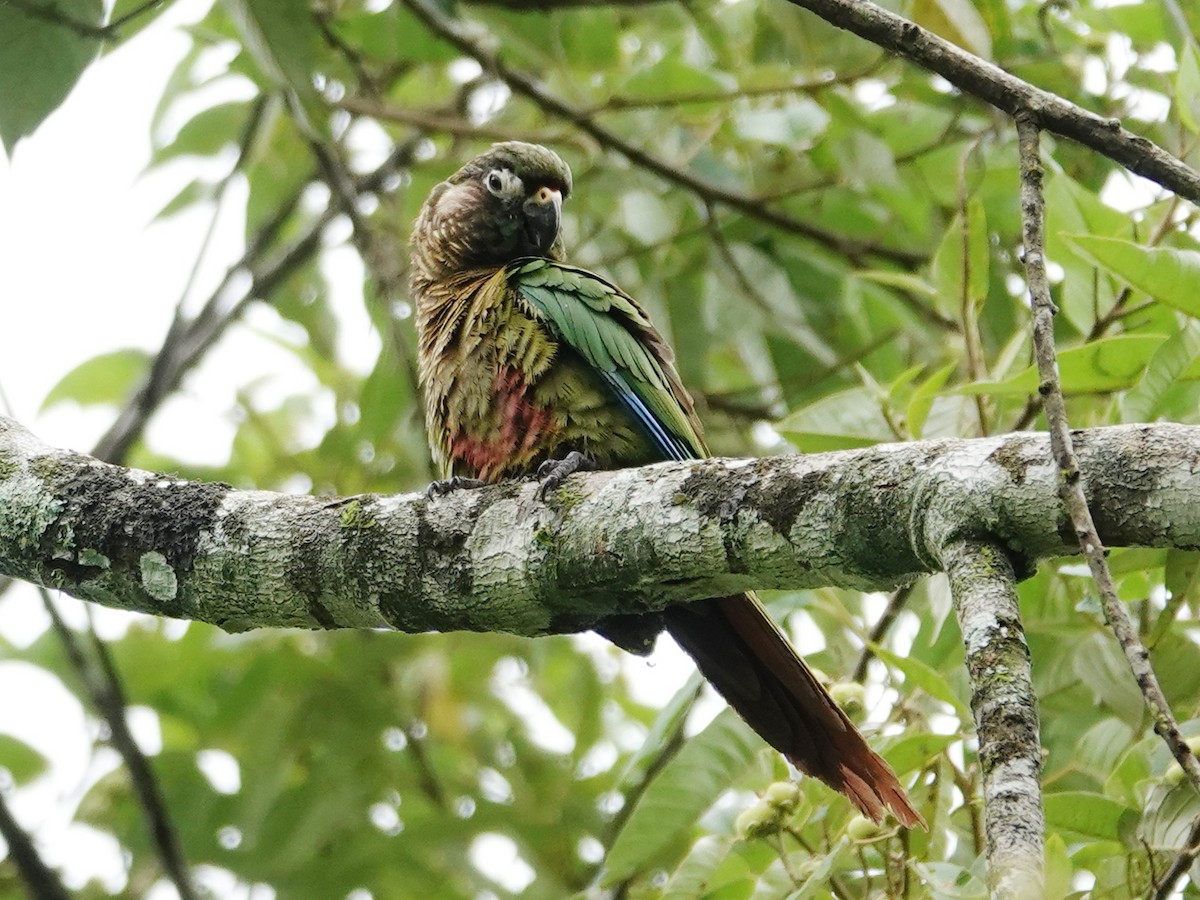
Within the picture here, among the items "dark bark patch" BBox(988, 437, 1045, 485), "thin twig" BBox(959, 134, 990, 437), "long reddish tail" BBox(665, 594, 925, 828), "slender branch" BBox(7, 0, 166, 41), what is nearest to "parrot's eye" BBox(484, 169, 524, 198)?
"thin twig" BBox(959, 134, 990, 437)

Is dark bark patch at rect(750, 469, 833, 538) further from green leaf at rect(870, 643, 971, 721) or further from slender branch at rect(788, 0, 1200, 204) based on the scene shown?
slender branch at rect(788, 0, 1200, 204)

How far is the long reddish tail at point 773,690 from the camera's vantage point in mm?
2775

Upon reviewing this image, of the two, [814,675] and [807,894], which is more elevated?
[814,675]

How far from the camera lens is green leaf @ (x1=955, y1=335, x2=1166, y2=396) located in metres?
2.57

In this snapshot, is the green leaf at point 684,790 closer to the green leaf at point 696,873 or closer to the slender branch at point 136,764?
the green leaf at point 696,873

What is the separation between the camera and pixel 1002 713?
164 cm

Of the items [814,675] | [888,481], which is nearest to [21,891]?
[814,675]

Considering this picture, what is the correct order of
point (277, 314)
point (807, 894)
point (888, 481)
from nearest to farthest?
1. point (888, 481)
2. point (807, 894)
3. point (277, 314)

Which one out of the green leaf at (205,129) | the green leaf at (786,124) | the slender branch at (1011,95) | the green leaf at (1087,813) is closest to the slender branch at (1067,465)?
the slender branch at (1011,95)

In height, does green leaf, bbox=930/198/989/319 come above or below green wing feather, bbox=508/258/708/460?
above

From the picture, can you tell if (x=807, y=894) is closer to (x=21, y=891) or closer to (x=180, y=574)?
(x=180, y=574)

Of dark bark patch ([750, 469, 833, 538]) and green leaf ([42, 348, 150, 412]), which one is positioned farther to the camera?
green leaf ([42, 348, 150, 412])

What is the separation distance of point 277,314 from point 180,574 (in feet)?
10.4

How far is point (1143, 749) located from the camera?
8.09 ft
